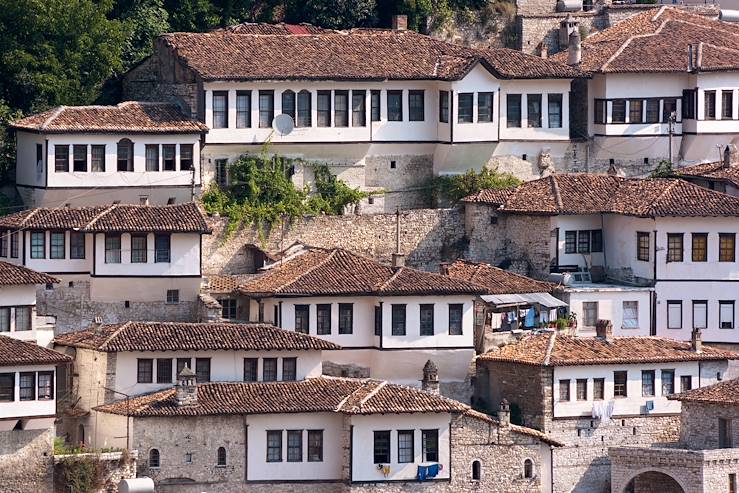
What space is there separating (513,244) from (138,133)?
47.2 ft

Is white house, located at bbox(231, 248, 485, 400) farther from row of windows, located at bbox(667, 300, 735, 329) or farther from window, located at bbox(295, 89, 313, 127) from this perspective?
row of windows, located at bbox(667, 300, 735, 329)

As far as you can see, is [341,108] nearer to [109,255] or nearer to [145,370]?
[109,255]

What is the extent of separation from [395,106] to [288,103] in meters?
4.29

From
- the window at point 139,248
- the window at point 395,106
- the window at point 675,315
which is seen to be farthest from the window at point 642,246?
the window at point 139,248

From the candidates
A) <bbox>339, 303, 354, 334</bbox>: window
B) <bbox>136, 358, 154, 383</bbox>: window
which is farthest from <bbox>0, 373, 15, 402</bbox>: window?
<bbox>339, 303, 354, 334</bbox>: window

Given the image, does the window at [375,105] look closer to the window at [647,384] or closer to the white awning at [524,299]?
the white awning at [524,299]

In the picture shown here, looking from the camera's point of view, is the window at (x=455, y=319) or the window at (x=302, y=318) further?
the window at (x=455, y=319)

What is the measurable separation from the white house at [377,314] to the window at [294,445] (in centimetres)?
517

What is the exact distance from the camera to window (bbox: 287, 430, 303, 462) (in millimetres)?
104562

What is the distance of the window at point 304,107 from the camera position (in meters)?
117

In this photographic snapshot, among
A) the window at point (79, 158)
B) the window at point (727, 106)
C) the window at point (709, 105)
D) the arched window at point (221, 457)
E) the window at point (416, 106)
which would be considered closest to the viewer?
the arched window at point (221, 457)

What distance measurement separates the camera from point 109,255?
355 feet

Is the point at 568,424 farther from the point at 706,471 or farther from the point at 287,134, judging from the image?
the point at 287,134

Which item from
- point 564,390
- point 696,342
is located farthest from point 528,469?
point 696,342
